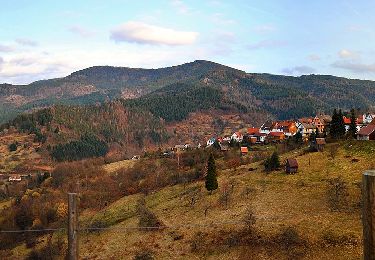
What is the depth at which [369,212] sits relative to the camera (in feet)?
16.4

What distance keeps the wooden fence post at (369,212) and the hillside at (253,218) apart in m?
34.0

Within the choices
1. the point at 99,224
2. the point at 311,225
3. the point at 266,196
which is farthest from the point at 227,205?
the point at 99,224

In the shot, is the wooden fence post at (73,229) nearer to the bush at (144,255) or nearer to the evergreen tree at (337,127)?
the bush at (144,255)

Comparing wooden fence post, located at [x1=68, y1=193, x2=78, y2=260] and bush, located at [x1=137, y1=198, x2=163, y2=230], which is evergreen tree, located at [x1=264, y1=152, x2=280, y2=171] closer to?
bush, located at [x1=137, y1=198, x2=163, y2=230]

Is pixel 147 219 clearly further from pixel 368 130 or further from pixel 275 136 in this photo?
pixel 275 136

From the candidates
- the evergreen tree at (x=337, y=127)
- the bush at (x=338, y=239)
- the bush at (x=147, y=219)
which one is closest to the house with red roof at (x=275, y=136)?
the evergreen tree at (x=337, y=127)

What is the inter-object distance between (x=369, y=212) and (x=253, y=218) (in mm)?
42294

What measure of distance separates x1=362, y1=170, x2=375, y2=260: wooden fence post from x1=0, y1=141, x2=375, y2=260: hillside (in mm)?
33973

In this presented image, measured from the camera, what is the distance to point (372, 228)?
4.98 metres

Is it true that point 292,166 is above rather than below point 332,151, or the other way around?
below

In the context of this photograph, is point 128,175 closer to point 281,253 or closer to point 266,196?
point 266,196

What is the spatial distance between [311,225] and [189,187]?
31.4 meters

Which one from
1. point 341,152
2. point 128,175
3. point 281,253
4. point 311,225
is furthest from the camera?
point 128,175

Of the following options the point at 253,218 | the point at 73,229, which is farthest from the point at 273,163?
the point at 73,229
